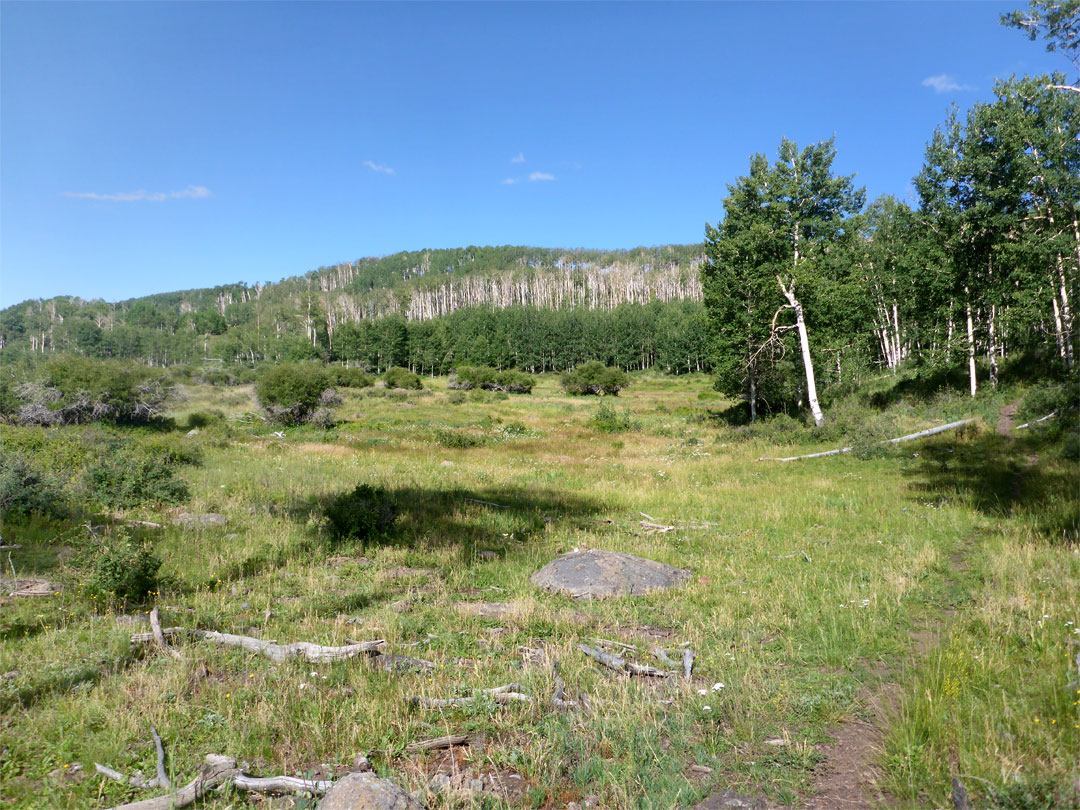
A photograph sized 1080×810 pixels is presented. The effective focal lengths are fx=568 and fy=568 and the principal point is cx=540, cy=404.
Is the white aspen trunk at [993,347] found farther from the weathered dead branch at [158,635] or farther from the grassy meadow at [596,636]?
the weathered dead branch at [158,635]

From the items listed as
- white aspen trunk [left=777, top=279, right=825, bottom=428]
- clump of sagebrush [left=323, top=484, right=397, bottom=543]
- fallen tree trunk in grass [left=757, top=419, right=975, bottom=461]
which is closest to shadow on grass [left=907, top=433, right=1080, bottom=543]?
fallen tree trunk in grass [left=757, top=419, right=975, bottom=461]

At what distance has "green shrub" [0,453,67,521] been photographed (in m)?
12.3

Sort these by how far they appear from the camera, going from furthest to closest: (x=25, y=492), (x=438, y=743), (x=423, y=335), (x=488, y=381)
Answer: (x=423, y=335) → (x=488, y=381) → (x=25, y=492) → (x=438, y=743)

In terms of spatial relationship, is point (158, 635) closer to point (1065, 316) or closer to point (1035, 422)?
point (1035, 422)

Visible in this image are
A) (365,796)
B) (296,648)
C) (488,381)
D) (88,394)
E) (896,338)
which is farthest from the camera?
(488,381)

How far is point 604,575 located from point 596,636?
228 cm

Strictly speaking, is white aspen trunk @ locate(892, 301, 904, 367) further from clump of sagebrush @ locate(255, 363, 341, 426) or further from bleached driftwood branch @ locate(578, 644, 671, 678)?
bleached driftwood branch @ locate(578, 644, 671, 678)

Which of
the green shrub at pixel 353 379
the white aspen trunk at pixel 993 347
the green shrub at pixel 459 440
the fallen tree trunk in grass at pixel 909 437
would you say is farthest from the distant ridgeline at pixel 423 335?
the fallen tree trunk in grass at pixel 909 437

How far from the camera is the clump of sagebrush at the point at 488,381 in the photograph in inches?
3187

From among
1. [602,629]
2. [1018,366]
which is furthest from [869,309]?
[602,629]

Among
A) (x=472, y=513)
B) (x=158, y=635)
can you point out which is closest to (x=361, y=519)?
(x=472, y=513)

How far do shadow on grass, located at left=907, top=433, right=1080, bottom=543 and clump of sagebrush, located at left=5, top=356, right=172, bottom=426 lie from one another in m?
39.5

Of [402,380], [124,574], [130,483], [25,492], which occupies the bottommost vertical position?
[124,574]

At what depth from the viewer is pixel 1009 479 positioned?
1507cm
